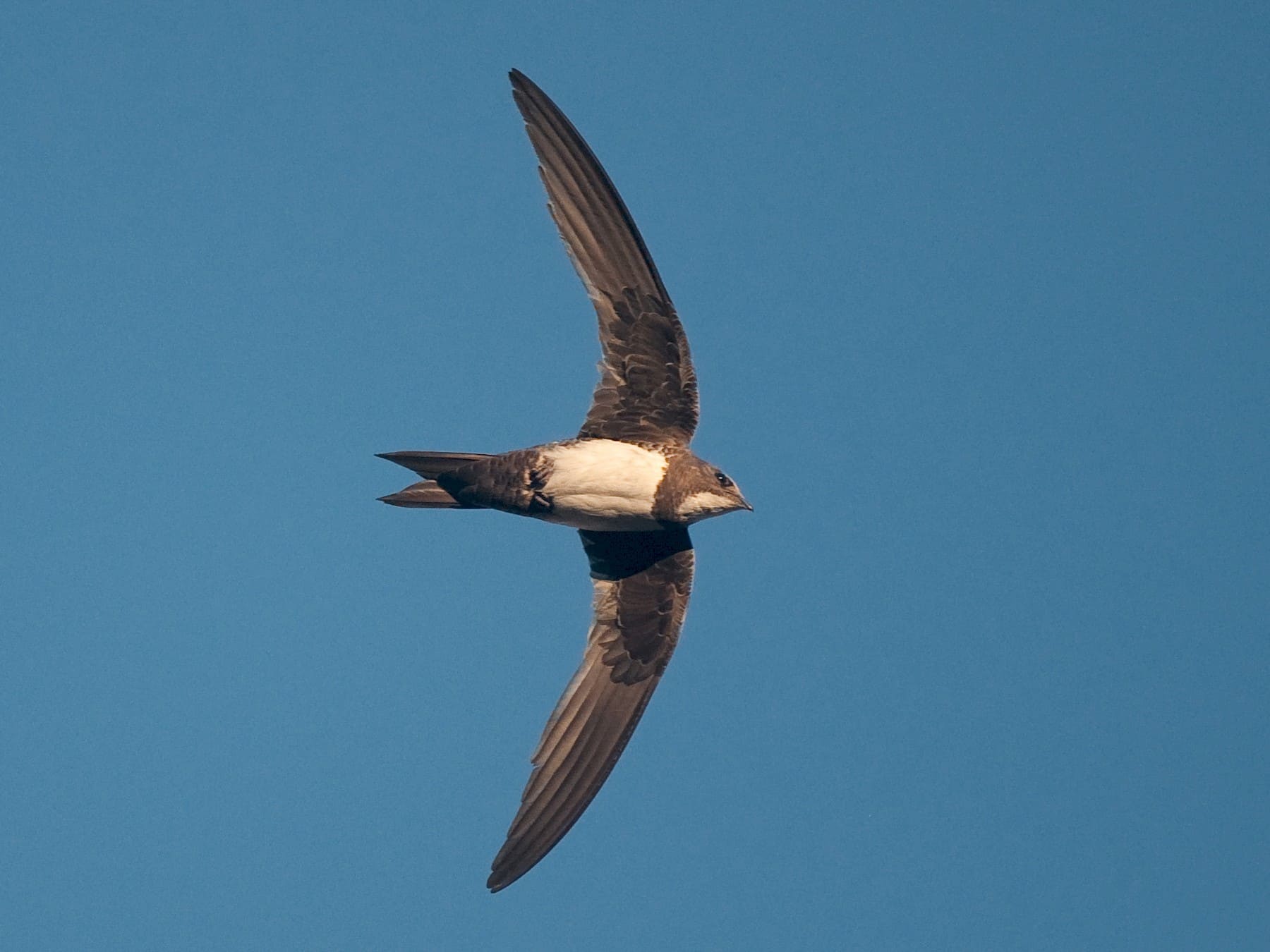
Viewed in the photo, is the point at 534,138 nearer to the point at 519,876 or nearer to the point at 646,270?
the point at 646,270

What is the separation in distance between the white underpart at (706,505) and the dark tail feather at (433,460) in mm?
1220

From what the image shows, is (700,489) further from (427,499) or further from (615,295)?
(427,499)

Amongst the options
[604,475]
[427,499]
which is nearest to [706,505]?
[604,475]

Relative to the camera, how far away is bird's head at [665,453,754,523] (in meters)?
10.3

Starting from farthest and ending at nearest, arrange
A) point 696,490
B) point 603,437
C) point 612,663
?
point 612,663, point 603,437, point 696,490

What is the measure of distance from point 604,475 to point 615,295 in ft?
3.50

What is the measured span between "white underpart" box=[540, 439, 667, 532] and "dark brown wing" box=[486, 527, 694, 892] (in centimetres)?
59

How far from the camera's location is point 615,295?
10.4m

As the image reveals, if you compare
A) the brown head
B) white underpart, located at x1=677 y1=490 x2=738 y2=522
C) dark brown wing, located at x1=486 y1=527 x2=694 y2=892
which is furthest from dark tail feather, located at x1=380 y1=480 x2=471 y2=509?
white underpart, located at x1=677 y1=490 x2=738 y2=522

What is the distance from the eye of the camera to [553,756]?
10.8 m

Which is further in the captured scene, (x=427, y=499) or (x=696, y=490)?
(x=427, y=499)

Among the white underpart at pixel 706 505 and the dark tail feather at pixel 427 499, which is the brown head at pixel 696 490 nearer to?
the white underpart at pixel 706 505

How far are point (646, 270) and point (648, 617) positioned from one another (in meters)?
2.26

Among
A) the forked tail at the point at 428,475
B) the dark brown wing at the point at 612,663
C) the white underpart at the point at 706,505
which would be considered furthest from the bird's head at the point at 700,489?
the forked tail at the point at 428,475
